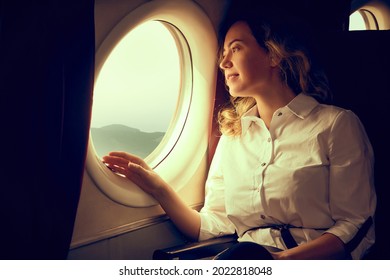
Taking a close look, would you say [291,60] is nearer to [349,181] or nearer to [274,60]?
[274,60]

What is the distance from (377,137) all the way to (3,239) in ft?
4.28

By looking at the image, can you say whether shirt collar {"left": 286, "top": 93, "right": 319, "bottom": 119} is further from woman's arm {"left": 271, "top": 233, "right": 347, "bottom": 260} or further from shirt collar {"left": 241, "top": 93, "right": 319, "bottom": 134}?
woman's arm {"left": 271, "top": 233, "right": 347, "bottom": 260}

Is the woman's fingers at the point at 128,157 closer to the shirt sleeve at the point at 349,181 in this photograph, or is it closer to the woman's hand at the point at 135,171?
the woman's hand at the point at 135,171

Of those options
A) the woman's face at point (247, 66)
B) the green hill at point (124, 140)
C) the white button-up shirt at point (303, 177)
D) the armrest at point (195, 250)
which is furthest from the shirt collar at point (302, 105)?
the green hill at point (124, 140)

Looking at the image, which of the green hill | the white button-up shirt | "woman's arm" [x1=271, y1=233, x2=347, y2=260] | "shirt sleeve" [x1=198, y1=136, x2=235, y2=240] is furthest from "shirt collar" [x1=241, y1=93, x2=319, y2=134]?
the green hill

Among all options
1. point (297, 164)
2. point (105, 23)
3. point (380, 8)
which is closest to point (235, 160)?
point (297, 164)

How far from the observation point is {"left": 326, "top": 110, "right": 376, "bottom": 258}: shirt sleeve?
4.26 ft

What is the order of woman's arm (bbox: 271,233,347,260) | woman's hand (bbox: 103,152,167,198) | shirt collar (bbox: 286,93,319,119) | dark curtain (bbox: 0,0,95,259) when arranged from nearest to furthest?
dark curtain (bbox: 0,0,95,259)
woman's arm (bbox: 271,233,347,260)
shirt collar (bbox: 286,93,319,119)
woman's hand (bbox: 103,152,167,198)

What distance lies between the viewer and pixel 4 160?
1018mm

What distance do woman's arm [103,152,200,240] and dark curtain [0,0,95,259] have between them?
0.40m

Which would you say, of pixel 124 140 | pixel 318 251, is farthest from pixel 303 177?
pixel 124 140

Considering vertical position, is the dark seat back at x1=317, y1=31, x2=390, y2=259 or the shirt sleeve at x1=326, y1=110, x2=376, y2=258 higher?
the dark seat back at x1=317, y1=31, x2=390, y2=259

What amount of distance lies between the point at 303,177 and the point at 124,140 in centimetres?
78

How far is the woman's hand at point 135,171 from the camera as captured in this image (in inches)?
61.3
